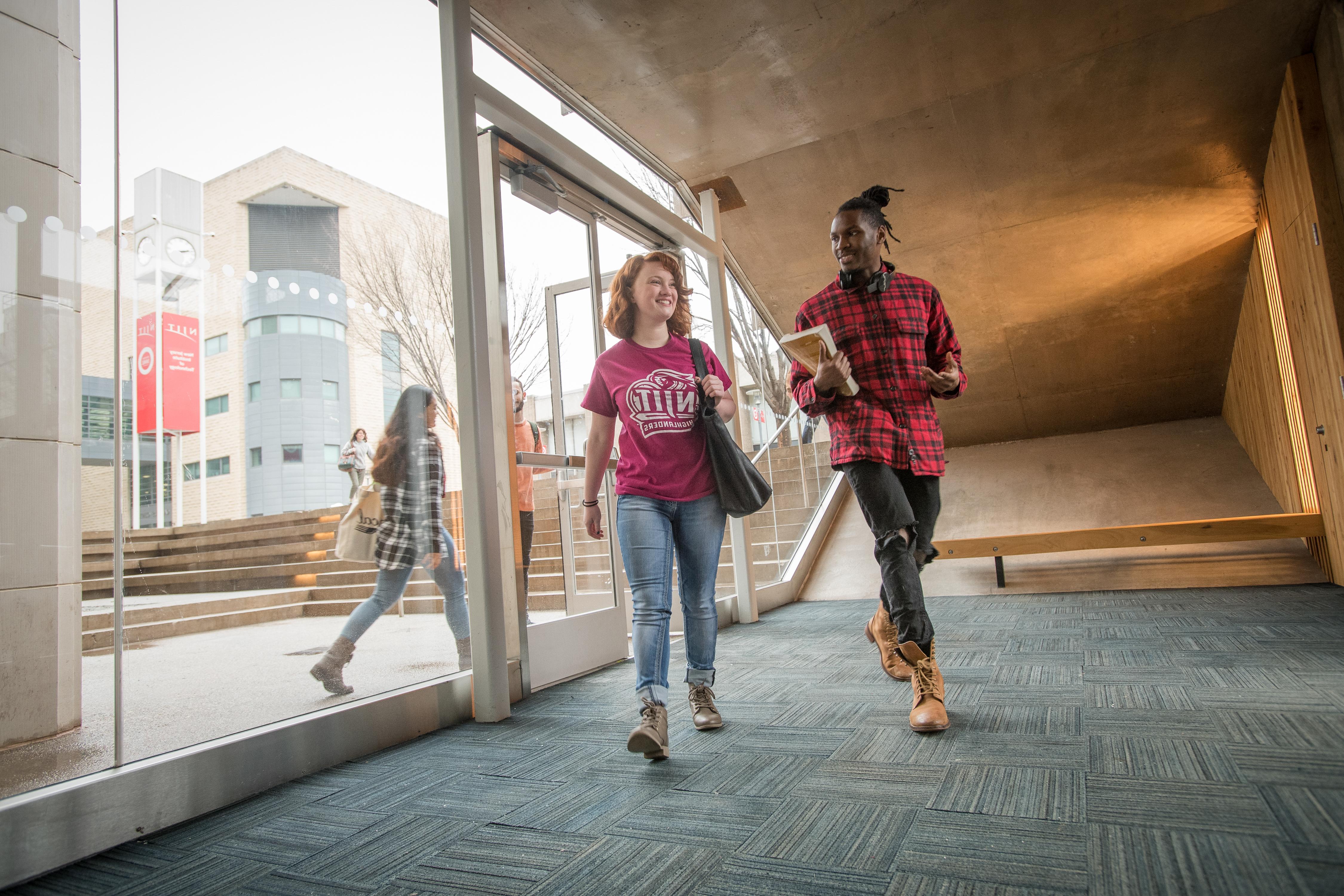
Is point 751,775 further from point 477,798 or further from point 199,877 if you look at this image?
point 199,877

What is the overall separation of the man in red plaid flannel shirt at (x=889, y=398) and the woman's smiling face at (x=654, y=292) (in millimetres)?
418

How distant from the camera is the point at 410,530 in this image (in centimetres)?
256

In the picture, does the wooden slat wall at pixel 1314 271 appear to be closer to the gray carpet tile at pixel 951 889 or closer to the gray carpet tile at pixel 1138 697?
the gray carpet tile at pixel 1138 697

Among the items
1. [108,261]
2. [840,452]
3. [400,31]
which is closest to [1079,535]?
[840,452]

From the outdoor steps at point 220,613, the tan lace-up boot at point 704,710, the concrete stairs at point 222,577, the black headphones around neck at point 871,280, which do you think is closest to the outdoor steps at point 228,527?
the concrete stairs at point 222,577

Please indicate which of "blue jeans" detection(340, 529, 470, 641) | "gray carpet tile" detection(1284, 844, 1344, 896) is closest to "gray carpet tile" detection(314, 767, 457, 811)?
"blue jeans" detection(340, 529, 470, 641)

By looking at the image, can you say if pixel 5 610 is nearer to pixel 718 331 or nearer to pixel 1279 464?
pixel 718 331

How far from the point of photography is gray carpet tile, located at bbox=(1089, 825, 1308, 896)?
112 cm

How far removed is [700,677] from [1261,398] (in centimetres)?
482

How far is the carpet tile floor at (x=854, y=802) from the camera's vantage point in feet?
4.16

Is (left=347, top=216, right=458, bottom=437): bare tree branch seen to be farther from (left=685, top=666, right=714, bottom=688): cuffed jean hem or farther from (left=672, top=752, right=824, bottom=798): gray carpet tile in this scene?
(left=672, top=752, right=824, bottom=798): gray carpet tile

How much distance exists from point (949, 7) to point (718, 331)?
2.01 meters

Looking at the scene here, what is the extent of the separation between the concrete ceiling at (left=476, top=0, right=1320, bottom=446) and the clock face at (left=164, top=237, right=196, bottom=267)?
192cm

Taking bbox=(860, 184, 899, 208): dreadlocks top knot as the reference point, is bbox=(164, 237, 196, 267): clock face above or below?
below
